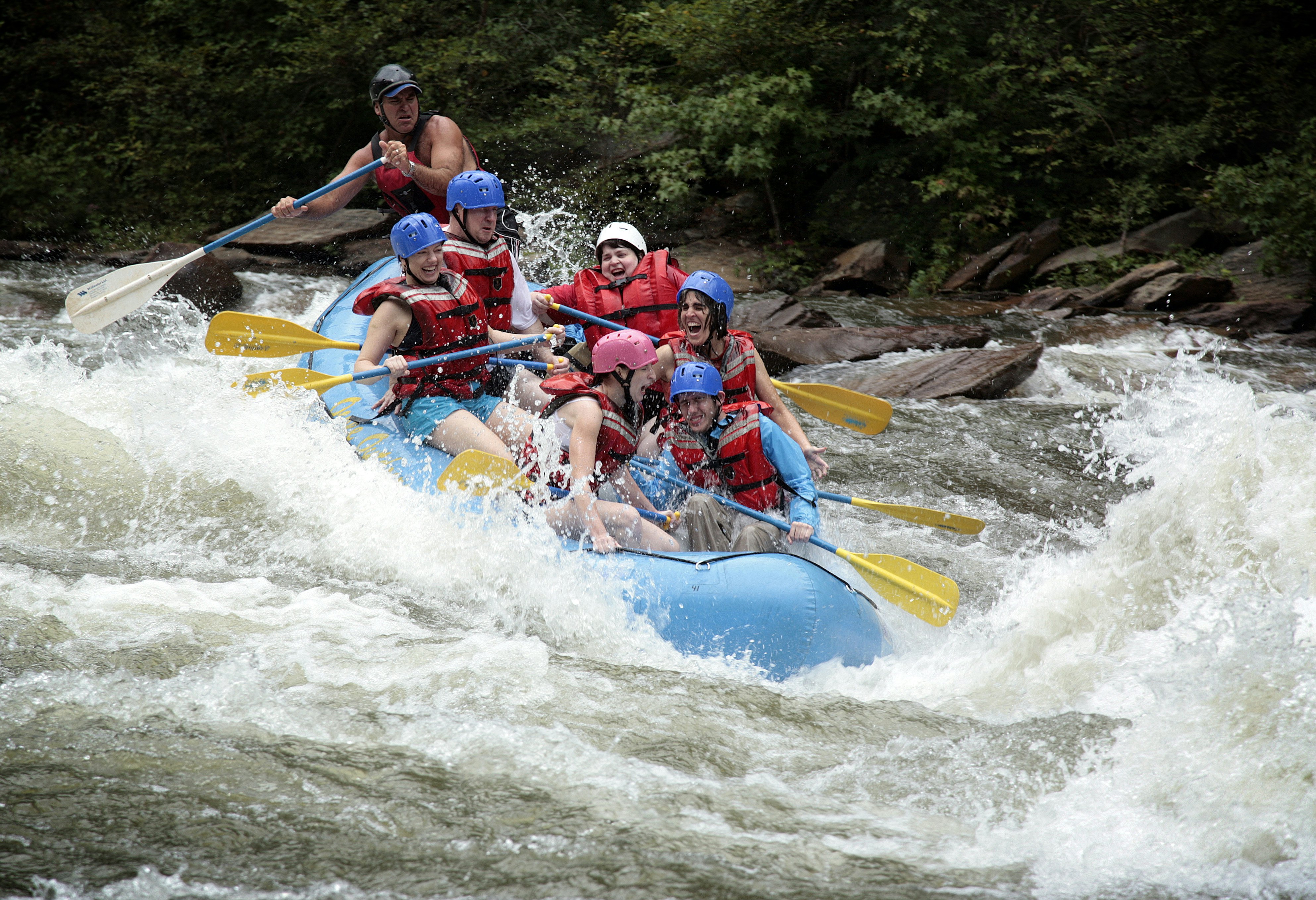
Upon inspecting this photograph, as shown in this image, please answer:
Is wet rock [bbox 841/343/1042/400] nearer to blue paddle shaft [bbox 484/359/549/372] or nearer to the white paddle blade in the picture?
blue paddle shaft [bbox 484/359/549/372]

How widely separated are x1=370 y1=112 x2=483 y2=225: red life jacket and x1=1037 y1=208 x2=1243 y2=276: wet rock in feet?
22.6

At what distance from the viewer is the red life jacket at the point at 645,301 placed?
474 centimetres

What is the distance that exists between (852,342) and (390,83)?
4.04 m

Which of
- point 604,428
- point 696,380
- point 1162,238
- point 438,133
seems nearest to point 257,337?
point 438,133

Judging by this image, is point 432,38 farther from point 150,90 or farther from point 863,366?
point 863,366

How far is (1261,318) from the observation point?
835cm

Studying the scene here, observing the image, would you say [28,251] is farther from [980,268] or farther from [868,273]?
[980,268]

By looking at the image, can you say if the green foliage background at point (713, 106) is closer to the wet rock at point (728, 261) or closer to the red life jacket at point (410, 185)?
the wet rock at point (728, 261)

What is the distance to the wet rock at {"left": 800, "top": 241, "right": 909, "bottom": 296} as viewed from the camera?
33.8ft

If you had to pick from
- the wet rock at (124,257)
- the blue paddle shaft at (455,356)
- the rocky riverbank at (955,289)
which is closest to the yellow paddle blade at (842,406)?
the blue paddle shaft at (455,356)

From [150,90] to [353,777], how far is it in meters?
12.1

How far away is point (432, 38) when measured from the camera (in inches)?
473

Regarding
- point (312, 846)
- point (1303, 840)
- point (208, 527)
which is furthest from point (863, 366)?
point (312, 846)

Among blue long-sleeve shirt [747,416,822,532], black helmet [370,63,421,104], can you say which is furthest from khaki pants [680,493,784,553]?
black helmet [370,63,421,104]
